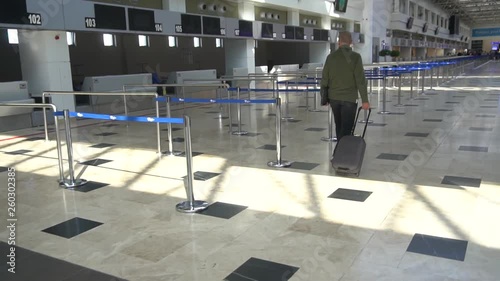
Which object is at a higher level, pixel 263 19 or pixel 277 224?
pixel 263 19

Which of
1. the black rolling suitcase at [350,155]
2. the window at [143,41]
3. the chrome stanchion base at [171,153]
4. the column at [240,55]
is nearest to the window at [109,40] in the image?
the window at [143,41]

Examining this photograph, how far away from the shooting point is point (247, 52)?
16.1 meters

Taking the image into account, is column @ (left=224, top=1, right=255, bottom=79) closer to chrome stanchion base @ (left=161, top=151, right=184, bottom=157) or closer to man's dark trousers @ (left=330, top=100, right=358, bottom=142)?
chrome stanchion base @ (left=161, top=151, right=184, bottom=157)

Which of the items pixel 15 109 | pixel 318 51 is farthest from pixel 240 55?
pixel 15 109

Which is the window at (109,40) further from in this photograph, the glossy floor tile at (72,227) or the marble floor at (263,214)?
the glossy floor tile at (72,227)

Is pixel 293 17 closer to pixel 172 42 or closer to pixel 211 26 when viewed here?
pixel 172 42

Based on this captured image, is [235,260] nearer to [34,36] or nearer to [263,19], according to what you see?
[34,36]

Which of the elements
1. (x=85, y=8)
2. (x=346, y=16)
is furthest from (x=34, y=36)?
(x=346, y=16)

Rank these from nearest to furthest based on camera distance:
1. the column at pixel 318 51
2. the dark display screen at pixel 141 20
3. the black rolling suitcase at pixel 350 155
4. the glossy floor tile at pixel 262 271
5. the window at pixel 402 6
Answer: the glossy floor tile at pixel 262 271 → the black rolling suitcase at pixel 350 155 → the dark display screen at pixel 141 20 → the column at pixel 318 51 → the window at pixel 402 6

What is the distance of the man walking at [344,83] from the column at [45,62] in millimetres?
6805

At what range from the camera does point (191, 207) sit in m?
3.68

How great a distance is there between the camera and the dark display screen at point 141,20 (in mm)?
10625

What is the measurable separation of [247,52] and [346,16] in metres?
11.5

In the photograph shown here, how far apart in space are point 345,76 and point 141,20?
762cm
